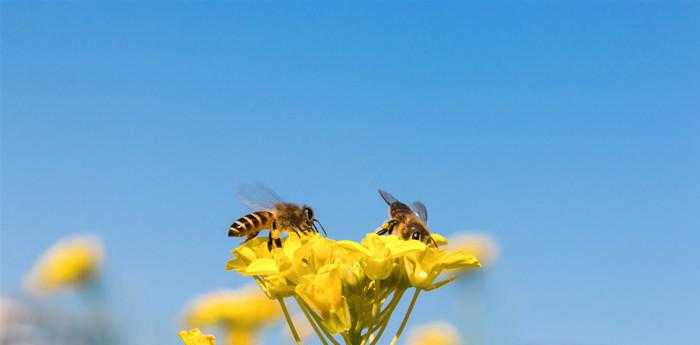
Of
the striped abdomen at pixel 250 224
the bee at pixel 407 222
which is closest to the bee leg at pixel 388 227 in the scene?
the bee at pixel 407 222

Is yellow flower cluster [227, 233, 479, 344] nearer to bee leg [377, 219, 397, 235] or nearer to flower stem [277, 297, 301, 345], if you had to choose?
flower stem [277, 297, 301, 345]

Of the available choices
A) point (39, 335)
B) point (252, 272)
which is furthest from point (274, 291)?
point (39, 335)

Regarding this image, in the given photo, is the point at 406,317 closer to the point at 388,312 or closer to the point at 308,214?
the point at 388,312

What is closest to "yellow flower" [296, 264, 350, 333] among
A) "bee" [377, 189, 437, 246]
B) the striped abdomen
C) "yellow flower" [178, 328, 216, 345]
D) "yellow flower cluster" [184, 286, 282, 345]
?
"yellow flower" [178, 328, 216, 345]

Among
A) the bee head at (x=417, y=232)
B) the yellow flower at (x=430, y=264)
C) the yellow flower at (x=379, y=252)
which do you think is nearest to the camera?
the yellow flower at (x=379, y=252)

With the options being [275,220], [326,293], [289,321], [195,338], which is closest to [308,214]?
[275,220]

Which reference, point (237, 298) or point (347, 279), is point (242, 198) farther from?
point (237, 298)

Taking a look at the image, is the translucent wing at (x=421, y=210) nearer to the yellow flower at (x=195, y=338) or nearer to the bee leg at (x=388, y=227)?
the bee leg at (x=388, y=227)
